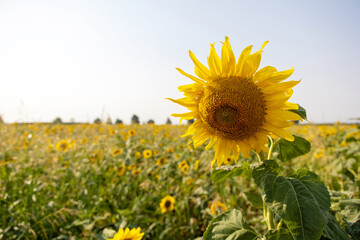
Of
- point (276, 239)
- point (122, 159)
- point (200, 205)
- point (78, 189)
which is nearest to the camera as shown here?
point (276, 239)

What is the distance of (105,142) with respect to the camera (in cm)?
525

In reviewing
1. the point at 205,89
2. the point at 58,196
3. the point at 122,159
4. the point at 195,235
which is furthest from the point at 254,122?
the point at 122,159

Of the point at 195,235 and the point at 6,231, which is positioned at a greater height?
the point at 6,231

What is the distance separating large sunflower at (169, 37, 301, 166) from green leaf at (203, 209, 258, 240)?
38cm

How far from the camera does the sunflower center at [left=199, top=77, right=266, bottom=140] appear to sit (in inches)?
48.0

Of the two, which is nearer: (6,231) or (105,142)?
(6,231)

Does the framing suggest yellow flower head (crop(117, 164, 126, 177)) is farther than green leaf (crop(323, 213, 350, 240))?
Yes

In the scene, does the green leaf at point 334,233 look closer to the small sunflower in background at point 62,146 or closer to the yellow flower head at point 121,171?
the yellow flower head at point 121,171

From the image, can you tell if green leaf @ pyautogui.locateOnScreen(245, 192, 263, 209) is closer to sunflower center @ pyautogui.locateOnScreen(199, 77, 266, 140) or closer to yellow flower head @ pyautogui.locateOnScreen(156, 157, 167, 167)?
sunflower center @ pyautogui.locateOnScreen(199, 77, 266, 140)

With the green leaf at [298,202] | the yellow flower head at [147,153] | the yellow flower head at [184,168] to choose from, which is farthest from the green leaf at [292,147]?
the yellow flower head at [147,153]

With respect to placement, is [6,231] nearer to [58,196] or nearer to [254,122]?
[58,196]

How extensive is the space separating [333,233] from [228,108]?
2.58ft

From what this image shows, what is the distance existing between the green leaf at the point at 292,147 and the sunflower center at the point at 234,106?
0.21 m

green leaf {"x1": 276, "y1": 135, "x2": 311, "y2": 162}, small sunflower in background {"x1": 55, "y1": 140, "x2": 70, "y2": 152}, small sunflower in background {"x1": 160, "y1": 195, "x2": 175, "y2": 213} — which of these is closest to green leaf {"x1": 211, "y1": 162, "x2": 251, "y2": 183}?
green leaf {"x1": 276, "y1": 135, "x2": 311, "y2": 162}
